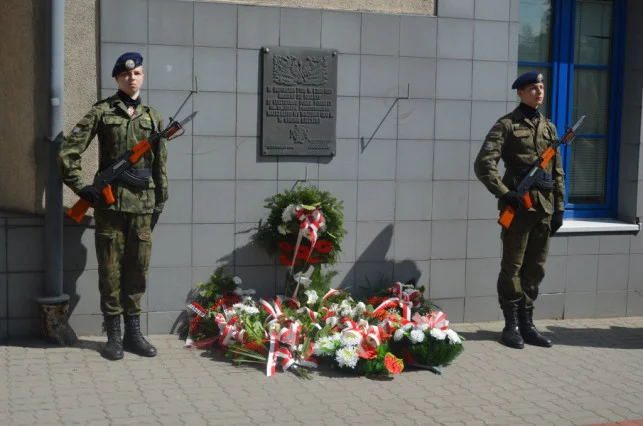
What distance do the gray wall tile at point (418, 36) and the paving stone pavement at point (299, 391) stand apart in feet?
8.37

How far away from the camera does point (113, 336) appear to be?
6.53 metres

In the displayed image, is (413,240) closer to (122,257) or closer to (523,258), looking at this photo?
(523,258)

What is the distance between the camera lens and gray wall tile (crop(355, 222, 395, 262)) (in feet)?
25.1

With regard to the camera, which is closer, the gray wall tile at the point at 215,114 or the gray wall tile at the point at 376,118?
the gray wall tile at the point at 215,114

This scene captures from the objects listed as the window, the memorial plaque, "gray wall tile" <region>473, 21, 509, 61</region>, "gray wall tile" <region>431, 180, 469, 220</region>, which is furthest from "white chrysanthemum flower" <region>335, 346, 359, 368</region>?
the window

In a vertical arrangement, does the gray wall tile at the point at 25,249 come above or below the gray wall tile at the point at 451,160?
below

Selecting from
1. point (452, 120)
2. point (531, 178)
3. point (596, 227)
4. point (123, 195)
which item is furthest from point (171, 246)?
point (596, 227)

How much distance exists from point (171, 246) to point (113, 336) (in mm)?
915

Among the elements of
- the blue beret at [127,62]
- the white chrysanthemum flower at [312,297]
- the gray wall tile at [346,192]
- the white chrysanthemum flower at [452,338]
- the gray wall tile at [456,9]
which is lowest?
the white chrysanthemum flower at [452,338]

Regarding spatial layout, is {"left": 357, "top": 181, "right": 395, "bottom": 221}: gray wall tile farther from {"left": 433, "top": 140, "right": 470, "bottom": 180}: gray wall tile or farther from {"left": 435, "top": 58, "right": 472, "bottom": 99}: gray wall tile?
{"left": 435, "top": 58, "right": 472, "bottom": 99}: gray wall tile

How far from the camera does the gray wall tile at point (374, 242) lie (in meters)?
7.64

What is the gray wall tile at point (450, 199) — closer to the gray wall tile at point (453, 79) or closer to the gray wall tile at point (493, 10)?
the gray wall tile at point (453, 79)

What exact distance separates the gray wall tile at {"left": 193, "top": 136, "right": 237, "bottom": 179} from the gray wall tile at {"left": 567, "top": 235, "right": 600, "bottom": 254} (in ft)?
10.7

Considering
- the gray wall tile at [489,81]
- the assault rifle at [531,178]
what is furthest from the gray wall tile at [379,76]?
the assault rifle at [531,178]
